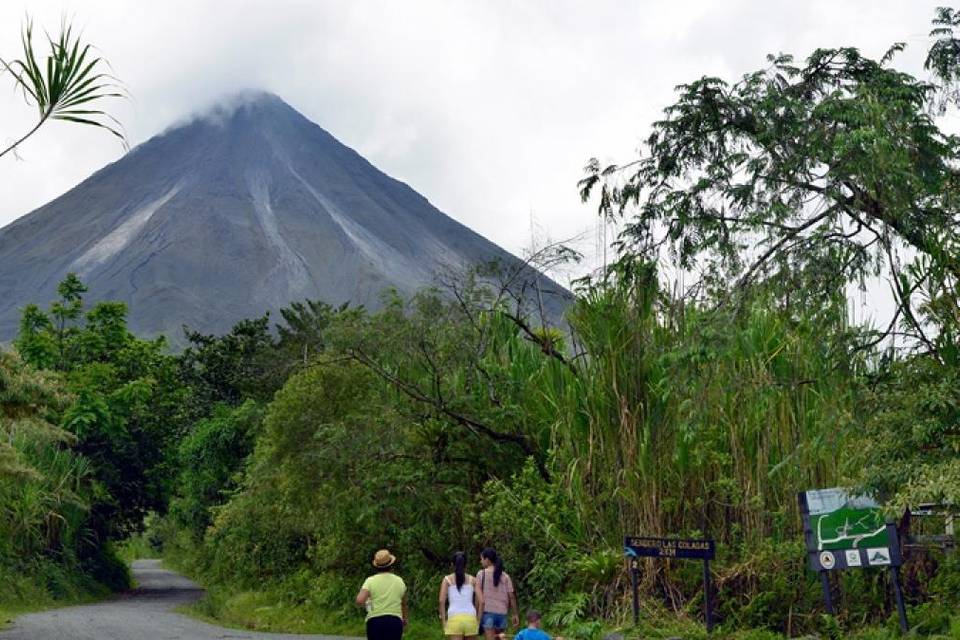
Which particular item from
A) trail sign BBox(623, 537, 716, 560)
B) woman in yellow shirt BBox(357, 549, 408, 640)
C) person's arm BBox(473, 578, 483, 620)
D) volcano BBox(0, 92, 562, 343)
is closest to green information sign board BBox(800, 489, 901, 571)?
trail sign BBox(623, 537, 716, 560)

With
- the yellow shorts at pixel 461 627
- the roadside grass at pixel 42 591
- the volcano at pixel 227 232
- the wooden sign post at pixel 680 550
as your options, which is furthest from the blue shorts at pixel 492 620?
the volcano at pixel 227 232

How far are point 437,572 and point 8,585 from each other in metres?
13.8

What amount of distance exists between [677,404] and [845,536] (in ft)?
9.83

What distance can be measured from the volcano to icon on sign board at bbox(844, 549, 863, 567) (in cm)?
12682

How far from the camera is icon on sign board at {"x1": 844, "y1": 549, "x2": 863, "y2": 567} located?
1125 cm

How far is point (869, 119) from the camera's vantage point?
1064cm

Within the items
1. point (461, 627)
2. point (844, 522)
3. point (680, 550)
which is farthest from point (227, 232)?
point (461, 627)

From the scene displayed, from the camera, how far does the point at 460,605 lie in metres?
9.77

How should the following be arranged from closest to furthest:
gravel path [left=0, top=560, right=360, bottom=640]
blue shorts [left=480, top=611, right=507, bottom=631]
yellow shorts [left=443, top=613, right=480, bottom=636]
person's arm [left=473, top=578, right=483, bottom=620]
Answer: yellow shorts [left=443, top=613, right=480, bottom=636], person's arm [left=473, top=578, right=483, bottom=620], blue shorts [left=480, top=611, right=507, bottom=631], gravel path [left=0, top=560, right=360, bottom=640]

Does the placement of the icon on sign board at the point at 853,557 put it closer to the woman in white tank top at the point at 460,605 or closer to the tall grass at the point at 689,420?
the tall grass at the point at 689,420

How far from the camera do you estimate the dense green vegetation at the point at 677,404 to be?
429 inches

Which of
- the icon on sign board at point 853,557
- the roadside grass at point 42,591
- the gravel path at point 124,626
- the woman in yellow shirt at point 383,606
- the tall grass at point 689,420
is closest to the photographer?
the woman in yellow shirt at point 383,606

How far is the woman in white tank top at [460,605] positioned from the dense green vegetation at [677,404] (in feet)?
9.30

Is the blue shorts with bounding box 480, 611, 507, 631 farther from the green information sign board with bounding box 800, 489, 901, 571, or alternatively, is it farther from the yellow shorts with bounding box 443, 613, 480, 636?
the green information sign board with bounding box 800, 489, 901, 571
